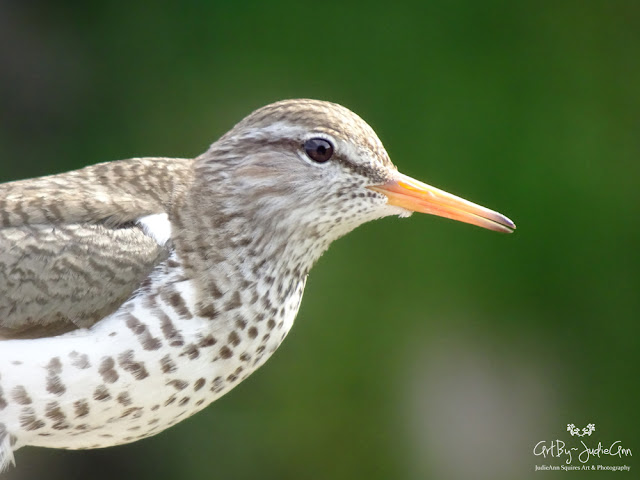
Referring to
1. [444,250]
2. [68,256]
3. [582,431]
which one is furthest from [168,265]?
[582,431]

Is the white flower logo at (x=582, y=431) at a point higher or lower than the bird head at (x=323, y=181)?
lower

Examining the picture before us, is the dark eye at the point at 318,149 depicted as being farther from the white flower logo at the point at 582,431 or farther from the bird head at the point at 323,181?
the white flower logo at the point at 582,431

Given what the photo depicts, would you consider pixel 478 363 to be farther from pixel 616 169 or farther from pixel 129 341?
pixel 129 341

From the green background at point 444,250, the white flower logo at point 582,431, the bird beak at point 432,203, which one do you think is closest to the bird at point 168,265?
the bird beak at point 432,203

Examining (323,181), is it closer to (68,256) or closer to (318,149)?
(318,149)

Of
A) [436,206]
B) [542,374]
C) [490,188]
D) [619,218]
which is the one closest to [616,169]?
[619,218]

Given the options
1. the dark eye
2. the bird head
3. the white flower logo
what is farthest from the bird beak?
the white flower logo
